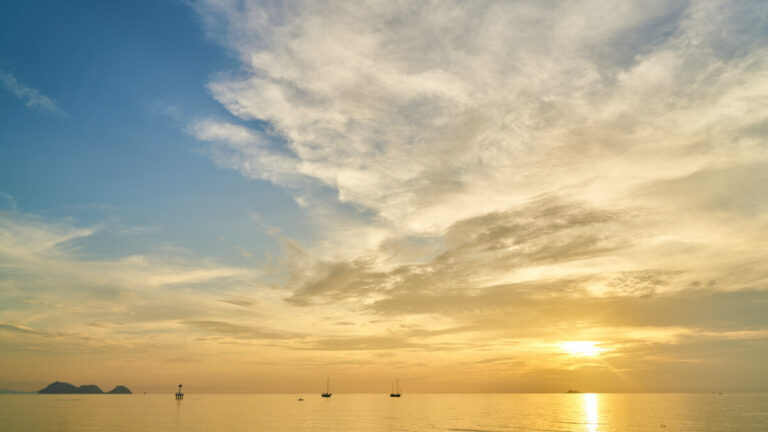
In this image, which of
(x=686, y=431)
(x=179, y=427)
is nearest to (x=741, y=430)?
(x=686, y=431)

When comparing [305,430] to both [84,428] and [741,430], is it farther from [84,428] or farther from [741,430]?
[741,430]

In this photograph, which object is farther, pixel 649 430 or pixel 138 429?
pixel 649 430

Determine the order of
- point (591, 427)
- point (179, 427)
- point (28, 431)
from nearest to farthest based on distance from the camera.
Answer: point (28, 431), point (179, 427), point (591, 427)

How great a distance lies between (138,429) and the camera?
96.2m

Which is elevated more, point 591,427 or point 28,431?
point 28,431

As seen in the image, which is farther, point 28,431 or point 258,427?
point 258,427

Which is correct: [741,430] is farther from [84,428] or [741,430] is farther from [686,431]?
[84,428]

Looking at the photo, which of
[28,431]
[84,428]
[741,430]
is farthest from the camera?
[741,430]

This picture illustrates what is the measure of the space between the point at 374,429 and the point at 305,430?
17.2 m

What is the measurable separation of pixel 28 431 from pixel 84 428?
10.7 metres

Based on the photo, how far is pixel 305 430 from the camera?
9981 centimetres

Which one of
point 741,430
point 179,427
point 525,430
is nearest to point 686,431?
point 741,430

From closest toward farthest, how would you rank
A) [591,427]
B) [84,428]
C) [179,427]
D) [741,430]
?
1. [84,428]
2. [179,427]
3. [741,430]
4. [591,427]

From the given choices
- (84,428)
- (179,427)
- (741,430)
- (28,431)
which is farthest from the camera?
(741,430)
